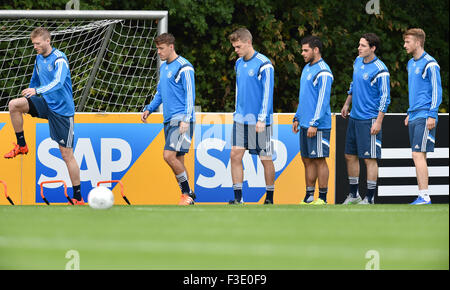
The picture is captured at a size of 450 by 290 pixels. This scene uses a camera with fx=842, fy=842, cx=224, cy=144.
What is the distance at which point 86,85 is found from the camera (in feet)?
32.7

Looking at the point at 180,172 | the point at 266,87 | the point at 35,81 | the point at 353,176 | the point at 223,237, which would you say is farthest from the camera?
the point at 35,81

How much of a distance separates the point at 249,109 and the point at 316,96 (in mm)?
651

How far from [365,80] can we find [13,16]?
12.6 ft

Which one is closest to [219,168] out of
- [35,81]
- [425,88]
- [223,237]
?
[35,81]

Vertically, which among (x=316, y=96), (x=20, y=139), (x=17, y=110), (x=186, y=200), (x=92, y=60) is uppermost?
(x=92, y=60)

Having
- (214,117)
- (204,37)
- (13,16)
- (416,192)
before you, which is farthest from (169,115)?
(204,37)

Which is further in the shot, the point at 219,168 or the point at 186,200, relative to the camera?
the point at 219,168

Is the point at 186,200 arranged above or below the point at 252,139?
below

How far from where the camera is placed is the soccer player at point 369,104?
7.94 metres

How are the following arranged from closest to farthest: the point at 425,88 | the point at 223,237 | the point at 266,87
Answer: the point at 223,237
the point at 266,87
the point at 425,88

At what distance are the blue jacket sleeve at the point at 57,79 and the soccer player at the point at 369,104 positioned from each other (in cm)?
276

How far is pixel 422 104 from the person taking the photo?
25.7 ft

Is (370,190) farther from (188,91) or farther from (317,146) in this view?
(188,91)

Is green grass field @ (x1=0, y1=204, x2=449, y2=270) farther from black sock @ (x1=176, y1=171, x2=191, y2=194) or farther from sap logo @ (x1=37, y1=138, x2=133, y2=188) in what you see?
sap logo @ (x1=37, y1=138, x2=133, y2=188)
